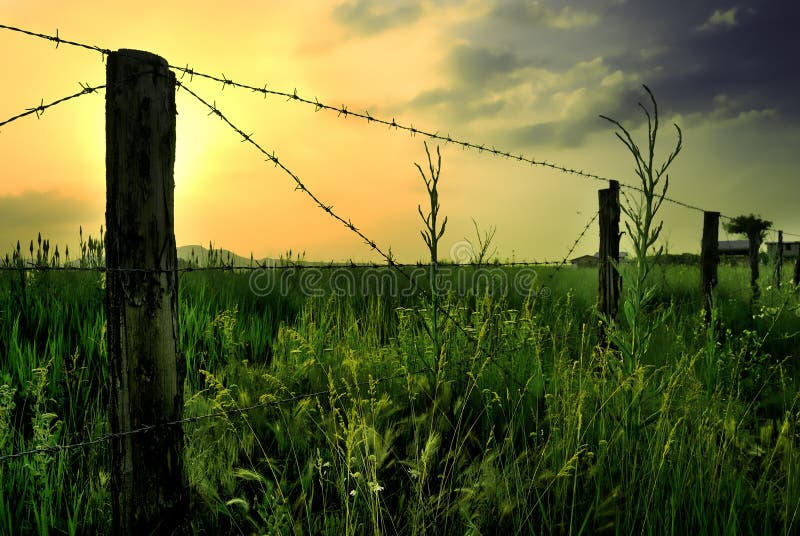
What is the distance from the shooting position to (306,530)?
258 cm

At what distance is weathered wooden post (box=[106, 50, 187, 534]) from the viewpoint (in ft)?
7.35

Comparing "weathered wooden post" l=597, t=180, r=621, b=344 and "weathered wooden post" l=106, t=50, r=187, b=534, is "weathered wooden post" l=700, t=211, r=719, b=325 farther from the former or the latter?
"weathered wooden post" l=106, t=50, r=187, b=534

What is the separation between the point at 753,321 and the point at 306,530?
25.5 feet

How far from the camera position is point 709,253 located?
770 cm

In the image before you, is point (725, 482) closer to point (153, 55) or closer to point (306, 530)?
point (306, 530)

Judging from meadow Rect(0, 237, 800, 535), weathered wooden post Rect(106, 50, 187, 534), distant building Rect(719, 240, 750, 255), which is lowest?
meadow Rect(0, 237, 800, 535)

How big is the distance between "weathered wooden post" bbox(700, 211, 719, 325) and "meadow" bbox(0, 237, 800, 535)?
2149 millimetres

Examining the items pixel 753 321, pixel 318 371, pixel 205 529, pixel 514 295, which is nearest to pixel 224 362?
pixel 318 371

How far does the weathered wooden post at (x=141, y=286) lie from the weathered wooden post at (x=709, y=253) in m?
7.10

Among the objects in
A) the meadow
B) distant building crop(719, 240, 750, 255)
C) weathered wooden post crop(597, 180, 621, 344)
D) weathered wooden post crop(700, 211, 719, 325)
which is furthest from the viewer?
distant building crop(719, 240, 750, 255)

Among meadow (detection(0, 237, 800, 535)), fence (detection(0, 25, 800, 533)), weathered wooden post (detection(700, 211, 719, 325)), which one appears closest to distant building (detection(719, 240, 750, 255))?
weathered wooden post (detection(700, 211, 719, 325))

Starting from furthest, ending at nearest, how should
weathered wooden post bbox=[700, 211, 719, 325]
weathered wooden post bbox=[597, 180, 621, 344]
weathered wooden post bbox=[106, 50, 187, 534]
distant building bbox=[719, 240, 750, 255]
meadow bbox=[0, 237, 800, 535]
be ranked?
distant building bbox=[719, 240, 750, 255] → weathered wooden post bbox=[700, 211, 719, 325] → weathered wooden post bbox=[597, 180, 621, 344] → meadow bbox=[0, 237, 800, 535] → weathered wooden post bbox=[106, 50, 187, 534]

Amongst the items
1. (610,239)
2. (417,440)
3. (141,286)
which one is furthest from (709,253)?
(141,286)

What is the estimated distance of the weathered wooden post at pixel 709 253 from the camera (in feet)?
24.8
